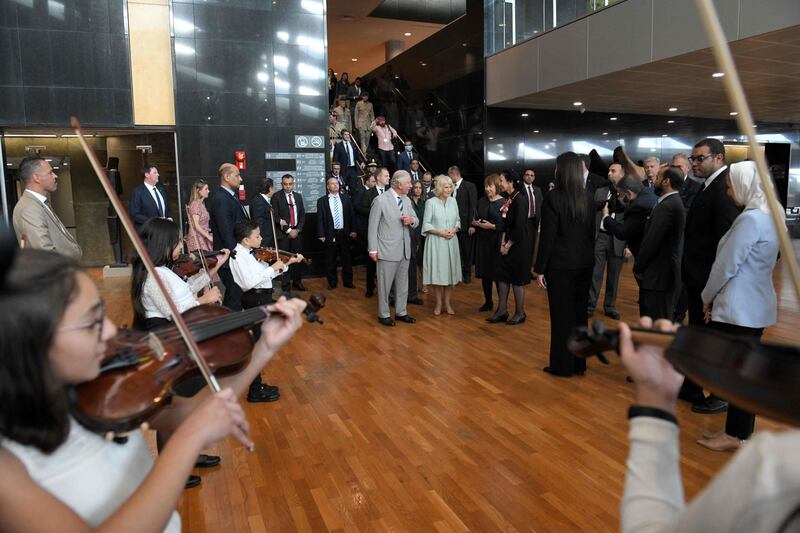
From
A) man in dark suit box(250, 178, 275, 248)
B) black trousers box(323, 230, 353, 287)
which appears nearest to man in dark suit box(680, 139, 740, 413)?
man in dark suit box(250, 178, 275, 248)

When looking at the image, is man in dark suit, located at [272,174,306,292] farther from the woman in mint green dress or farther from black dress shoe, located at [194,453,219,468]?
black dress shoe, located at [194,453,219,468]

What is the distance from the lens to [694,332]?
857 millimetres

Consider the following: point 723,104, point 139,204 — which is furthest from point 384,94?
point 139,204

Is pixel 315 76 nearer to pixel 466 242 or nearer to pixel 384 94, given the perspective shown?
pixel 466 242

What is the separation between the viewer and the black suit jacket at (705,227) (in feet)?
11.1

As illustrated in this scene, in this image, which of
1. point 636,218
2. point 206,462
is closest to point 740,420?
point 636,218

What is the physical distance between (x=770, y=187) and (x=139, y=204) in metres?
6.67

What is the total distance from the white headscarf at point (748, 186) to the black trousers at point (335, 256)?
607cm

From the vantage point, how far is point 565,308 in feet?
13.7

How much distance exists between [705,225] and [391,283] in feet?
10.7

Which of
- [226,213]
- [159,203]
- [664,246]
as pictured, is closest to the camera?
[664,246]

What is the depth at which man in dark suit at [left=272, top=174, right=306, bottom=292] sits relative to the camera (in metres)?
7.96

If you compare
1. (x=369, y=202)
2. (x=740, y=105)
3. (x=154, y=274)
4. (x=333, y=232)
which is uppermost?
(x=740, y=105)

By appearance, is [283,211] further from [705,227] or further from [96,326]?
[96,326]
